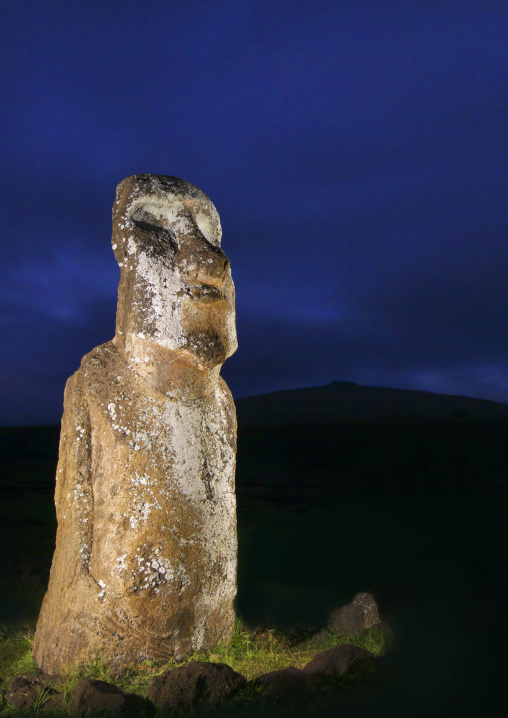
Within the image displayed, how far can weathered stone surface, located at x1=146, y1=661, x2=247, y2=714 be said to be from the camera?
410 centimetres

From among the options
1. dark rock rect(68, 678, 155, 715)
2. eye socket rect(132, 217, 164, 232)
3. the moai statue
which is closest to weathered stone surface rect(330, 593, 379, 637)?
the moai statue

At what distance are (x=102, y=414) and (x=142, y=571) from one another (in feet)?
3.95

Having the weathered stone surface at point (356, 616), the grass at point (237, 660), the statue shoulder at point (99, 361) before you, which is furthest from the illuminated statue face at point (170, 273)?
the weathered stone surface at point (356, 616)

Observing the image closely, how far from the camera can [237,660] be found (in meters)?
5.16

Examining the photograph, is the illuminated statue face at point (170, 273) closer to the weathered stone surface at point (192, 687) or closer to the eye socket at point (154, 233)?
the eye socket at point (154, 233)

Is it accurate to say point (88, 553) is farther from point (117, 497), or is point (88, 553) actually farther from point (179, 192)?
point (179, 192)

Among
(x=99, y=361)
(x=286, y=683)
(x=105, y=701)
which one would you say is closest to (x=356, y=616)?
(x=286, y=683)

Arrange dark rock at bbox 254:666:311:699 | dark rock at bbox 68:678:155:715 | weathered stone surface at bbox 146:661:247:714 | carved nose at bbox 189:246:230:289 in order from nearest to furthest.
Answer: dark rock at bbox 68:678:155:715 → weathered stone surface at bbox 146:661:247:714 → dark rock at bbox 254:666:311:699 → carved nose at bbox 189:246:230:289

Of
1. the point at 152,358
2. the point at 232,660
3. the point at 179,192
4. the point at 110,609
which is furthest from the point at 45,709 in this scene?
the point at 179,192

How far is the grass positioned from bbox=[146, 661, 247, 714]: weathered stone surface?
13 cm

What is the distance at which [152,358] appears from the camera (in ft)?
16.9

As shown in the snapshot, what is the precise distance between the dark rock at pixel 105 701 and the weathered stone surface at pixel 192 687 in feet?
0.32

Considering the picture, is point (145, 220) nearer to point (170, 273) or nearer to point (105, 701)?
point (170, 273)

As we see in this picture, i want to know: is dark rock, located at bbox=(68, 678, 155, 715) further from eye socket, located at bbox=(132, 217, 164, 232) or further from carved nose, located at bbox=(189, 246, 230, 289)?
eye socket, located at bbox=(132, 217, 164, 232)
